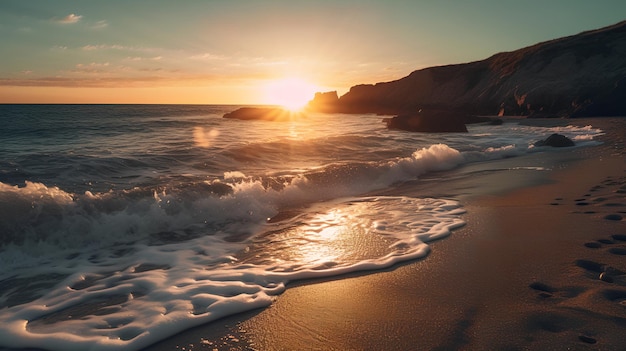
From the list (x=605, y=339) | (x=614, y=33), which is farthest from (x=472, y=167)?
(x=614, y=33)

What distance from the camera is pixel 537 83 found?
4394cm

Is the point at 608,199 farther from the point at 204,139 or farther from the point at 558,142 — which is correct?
the point at 204,139

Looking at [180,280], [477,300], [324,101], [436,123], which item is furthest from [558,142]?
[324,101]

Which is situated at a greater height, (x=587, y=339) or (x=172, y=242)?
(x=587, y=339)

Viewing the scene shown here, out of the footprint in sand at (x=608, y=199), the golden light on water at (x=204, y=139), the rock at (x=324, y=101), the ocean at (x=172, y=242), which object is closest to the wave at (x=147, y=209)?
the ocean at (x=172, y=242)

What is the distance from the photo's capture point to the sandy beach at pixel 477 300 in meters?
2.68

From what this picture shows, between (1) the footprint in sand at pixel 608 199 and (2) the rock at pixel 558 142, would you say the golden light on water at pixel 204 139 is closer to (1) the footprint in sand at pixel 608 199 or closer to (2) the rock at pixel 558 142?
(1) the footprint in sand at pixel 608 199

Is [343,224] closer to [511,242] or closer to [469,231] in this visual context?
[469,231]

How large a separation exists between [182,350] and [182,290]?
1.14 m

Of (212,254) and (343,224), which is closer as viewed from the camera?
(212,254)

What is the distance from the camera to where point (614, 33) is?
47.3 m

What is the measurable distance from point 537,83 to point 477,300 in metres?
47.9

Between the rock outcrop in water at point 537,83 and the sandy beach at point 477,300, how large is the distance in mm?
33429

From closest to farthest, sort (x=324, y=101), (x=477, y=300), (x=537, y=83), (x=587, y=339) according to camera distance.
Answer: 1. (x=587, y=339)
2. (x=477, y=300)
3. (x=537, y=83)
4. (x=324, y=101)
